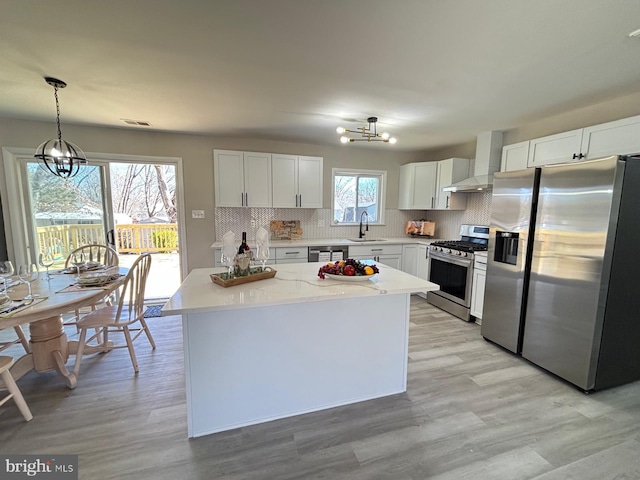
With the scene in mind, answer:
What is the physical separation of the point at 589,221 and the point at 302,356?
7.89ft

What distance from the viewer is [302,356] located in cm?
192

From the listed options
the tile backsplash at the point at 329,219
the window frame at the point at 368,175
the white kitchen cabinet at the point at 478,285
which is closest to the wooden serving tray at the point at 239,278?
the tile backsplash at the point at 329,219

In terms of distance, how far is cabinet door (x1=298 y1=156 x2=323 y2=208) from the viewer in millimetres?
4188

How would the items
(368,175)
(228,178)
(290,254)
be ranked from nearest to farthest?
(228,178)
(290,254)
(368,175)

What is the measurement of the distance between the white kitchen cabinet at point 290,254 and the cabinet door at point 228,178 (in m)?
0.88

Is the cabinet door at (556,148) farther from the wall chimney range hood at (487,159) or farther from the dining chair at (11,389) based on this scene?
the dining chair at (11,389)

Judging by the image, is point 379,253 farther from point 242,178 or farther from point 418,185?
point 242,178

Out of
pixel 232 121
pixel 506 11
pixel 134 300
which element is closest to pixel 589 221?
pixel 506 11

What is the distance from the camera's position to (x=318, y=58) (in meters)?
1.89

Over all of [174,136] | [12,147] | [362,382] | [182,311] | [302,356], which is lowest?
[362,382]

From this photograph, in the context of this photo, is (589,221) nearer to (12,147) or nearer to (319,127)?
(319,127)

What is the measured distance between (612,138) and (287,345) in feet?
10.7

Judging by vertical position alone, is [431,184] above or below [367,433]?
above

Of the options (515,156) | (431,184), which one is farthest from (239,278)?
(431,184)
